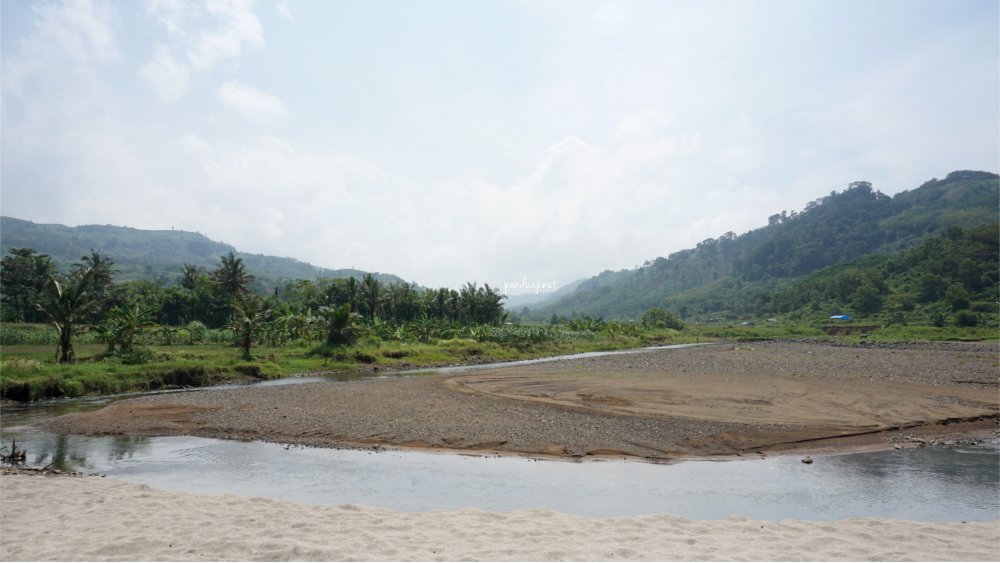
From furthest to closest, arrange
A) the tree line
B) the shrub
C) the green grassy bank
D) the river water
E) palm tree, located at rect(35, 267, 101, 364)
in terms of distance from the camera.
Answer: the shrub
the tree line
palm tree, located at rect(35, 267, 101, 364)
the green grassy bank
the river water

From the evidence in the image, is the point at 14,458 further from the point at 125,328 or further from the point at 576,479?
the point at 125,328

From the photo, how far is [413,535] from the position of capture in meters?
8.66

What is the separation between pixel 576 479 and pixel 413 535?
19.8 feet

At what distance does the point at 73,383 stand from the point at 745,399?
3615cm

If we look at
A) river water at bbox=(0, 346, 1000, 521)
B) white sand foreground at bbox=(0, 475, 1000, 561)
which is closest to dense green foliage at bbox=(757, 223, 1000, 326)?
river water at bbox=(0, 346, 1000, 521)

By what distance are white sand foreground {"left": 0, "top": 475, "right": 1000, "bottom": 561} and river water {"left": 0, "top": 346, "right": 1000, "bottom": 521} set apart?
1546 mm

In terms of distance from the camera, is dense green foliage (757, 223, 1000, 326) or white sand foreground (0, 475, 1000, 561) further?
dense green foliage (757, 223, 1000, 326)

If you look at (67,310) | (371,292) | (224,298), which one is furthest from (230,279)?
(67,310)

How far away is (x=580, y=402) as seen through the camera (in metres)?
25.8

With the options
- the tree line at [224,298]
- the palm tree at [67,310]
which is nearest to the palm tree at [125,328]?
the palm tree at [67,310]

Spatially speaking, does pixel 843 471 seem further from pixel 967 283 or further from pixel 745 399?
pixel 967 283

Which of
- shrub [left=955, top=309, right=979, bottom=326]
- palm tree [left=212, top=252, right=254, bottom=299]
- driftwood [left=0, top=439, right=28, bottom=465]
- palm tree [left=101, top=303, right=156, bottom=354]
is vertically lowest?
driftwood [left=0, top=439, right=28, bottom=465]

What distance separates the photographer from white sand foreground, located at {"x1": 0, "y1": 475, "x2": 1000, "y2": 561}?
25.3 ft

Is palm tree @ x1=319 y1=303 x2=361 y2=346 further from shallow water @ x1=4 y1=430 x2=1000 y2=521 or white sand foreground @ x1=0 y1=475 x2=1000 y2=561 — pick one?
white sand foreground @ x1=0 y1=475 x2=1000 y2=561
